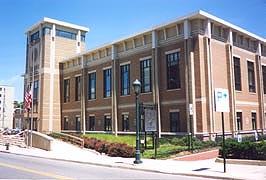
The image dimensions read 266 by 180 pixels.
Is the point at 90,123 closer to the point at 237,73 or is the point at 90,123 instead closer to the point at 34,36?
the point at 237,73

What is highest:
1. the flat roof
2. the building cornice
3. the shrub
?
the flat roof

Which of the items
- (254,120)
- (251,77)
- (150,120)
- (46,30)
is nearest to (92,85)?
(46,30)

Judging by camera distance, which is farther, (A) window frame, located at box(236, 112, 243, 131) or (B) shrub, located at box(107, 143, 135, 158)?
(A) window frame, located at box(236, 112, 243, 131)

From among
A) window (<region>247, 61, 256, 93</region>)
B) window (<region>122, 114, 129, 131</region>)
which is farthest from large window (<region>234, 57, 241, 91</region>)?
window (<region>122, 114, 129, 131</region>)

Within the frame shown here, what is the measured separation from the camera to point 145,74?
32.4 m

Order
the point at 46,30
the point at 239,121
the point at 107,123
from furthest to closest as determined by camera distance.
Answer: the point at 46,30
the point at 107,123
the point at 239,121

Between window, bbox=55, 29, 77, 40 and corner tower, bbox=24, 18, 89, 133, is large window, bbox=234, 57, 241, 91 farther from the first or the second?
window, bbox=55, 29, 77, 40

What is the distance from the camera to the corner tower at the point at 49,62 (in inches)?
1811

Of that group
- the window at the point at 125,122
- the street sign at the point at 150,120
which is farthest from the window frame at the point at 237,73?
the street sign at the point at 150,120

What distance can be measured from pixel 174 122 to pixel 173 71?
188 inches

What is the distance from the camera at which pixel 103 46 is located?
37.7 metres

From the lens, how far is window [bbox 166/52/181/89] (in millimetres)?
28828

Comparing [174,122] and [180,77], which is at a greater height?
[180,77]

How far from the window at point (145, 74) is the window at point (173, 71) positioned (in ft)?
8.92
